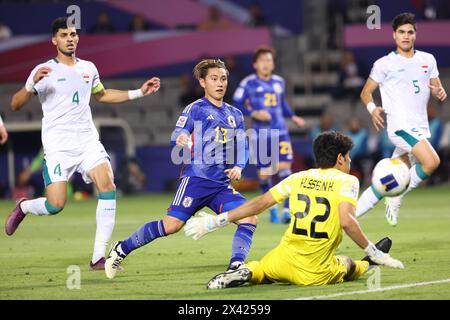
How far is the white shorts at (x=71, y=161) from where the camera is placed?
32.3 ft

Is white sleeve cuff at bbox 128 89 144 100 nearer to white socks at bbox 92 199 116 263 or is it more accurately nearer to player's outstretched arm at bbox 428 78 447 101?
white socks at bbox 92 199 116 263

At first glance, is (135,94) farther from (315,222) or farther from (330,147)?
(315,222)

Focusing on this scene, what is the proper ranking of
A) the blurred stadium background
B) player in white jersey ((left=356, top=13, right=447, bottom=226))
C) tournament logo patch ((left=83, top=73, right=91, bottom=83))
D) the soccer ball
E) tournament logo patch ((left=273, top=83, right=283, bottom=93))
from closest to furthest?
the soccer ball
tournament logo patch ((left=83, top=73, right=91, bottom=83))
player in white jersey ((left=356, top=13, right=447, bottom=226))
tournament logo patch ((left=273, top=83, right=283, bottom=93))
the blurred stadium background

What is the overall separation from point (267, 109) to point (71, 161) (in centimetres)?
538

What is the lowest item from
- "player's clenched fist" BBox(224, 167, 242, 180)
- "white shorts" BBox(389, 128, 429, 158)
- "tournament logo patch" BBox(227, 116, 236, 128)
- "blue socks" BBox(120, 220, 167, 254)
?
"blue socks" BBox(120, 220, 167, 254)

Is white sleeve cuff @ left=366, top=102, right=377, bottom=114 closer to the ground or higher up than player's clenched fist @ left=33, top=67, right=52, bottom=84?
closer to the ground

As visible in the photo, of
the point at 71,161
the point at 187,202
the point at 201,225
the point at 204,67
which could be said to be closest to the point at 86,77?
the point at 71,161

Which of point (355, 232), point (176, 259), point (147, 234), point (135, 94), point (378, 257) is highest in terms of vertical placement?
point (135, 94)

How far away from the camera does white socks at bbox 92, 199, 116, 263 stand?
9688 mm

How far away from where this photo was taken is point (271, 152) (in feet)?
48.4

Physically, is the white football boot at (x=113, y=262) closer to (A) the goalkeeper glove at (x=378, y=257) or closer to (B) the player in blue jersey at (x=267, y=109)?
(A) the goalkeeper glove at (x=378, y=257)

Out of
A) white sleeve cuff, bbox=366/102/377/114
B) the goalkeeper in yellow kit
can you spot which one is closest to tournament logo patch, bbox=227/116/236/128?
the goalkeeper in yellow kit

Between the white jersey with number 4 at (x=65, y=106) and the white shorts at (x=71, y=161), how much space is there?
0.06 meters

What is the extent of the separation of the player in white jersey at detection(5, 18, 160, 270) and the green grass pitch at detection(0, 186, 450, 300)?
2.21ft
